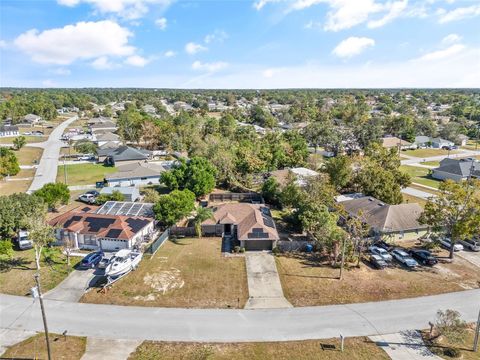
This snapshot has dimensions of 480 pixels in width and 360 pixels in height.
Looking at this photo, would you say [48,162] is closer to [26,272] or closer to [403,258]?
[26,272]

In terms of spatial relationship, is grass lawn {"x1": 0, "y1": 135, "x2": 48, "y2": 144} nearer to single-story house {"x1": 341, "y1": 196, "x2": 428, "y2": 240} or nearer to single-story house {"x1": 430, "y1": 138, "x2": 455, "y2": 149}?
single-story house {"x1": 341, "y1": 196, "x2": 428, "y2": 240}

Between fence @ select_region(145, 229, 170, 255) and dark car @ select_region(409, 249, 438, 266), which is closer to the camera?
dark car @ select_region(409, 249, 438, 266)

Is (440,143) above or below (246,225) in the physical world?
above

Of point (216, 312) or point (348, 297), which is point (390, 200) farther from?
point (216, 312)

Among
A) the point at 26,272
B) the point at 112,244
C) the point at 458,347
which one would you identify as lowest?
the point at 458,347

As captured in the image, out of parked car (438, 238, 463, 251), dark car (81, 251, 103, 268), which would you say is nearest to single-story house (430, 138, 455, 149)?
parked car (438, 238, 463, 251)

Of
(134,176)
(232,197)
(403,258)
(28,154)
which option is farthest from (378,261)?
(28,154)

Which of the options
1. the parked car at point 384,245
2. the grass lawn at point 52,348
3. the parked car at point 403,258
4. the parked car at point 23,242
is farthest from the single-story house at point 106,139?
the parked car at point 403,258
